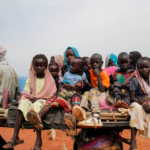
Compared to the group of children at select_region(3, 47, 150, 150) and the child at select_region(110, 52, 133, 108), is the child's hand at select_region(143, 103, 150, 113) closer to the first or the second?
the group of children at select_region(3, 47, 150, 150)

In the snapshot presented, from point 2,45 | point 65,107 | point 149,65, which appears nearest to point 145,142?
point 149,65

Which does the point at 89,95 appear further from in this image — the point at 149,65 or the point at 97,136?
the point at 149,65

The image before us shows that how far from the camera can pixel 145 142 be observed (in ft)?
24.2

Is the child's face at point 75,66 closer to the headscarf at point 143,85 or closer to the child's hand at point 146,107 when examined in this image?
the headscarf at point 143,85

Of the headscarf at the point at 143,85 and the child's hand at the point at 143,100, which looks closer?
the child's hand at the point at 143,100

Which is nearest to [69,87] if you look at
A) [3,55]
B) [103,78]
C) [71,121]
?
[103,78]

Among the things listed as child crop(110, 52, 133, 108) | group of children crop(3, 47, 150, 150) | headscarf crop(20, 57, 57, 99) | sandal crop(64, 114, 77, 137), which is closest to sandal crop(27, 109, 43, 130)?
group of children crop(3, 47, 150, 150)

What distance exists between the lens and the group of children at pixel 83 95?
9.12 feet

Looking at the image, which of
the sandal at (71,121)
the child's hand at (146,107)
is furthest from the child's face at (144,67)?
the sandal at (71,121)

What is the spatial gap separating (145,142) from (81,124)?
5859 millimetres

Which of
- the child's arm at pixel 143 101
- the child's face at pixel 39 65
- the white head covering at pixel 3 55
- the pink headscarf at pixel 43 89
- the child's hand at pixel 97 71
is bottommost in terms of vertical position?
the child's arm at pixel 143 101

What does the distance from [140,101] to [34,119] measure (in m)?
1.77

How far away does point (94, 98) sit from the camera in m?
3.21

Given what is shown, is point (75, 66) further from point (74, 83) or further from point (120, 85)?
point (120, 85)
